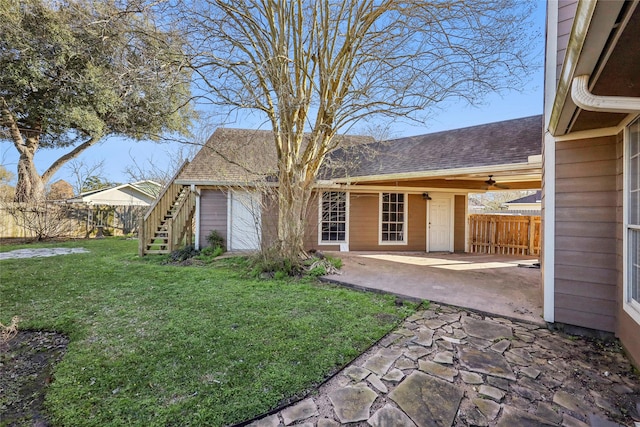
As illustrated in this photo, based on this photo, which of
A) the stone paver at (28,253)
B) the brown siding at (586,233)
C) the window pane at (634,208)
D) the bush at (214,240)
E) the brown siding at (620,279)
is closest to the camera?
the window pane at (634,208)

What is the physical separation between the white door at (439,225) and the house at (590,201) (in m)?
5.84

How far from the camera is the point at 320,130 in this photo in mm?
6242

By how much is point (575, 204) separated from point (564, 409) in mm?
2261

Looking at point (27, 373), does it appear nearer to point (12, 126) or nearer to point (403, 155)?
point (403, 155)

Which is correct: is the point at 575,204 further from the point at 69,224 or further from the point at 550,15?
the point at 69,224

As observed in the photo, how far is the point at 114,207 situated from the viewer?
14508mm

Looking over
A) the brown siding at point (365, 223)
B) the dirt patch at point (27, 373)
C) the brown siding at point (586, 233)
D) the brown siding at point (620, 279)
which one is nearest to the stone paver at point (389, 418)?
the dirt patch at point (27, 373)

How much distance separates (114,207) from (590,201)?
18.0 meters

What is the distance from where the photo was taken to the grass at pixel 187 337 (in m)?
1.97

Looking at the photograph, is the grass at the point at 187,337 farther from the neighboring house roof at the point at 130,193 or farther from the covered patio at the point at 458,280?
the neighboring house roof at the point at 130,193

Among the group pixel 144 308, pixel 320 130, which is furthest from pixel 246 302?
pixel 320 130

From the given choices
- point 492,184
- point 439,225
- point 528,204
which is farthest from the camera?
point 528,204

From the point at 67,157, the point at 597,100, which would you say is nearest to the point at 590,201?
the point at 597,100

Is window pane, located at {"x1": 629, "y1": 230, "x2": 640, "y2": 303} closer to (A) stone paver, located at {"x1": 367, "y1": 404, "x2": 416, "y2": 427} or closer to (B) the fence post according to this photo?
(A) stone paver, located at {"x1": 367, "y1": 404, "x2": 416, "y2": 427}
